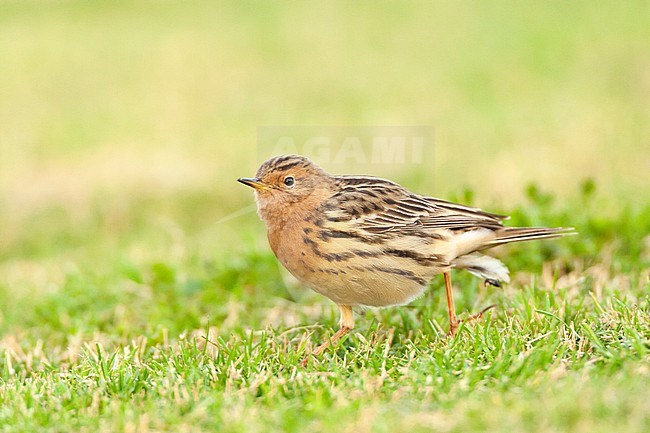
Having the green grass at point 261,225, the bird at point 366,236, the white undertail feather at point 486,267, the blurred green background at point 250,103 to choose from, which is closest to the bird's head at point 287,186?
the bird at point 366,236

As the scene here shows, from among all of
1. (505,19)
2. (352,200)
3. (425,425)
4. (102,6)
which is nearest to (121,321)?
(352,200)

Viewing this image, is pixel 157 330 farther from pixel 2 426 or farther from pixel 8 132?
pixel 8 132

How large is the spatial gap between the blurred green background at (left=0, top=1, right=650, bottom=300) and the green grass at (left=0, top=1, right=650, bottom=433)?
6 centimetres

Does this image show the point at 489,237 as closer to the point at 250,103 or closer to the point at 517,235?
the point at 517,235

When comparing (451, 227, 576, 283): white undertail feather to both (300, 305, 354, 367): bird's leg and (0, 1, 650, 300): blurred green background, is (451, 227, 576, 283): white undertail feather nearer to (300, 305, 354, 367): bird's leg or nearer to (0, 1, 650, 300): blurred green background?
(300, 305, 354, 367): bird's leg

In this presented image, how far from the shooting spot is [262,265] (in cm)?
831

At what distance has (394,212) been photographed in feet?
20.2

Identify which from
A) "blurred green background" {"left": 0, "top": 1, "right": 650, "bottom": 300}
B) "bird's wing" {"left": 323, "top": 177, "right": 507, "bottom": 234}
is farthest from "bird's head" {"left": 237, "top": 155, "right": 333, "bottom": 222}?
"blurred green background" {"left": 0, "top": 1, "right": 650, "bottom": 300}

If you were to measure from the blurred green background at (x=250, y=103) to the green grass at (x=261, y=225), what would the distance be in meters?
0.06

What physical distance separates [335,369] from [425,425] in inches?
46.2

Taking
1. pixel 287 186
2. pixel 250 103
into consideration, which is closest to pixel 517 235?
pixel 287 186

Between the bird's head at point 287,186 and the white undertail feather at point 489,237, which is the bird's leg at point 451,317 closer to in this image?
the white undertail feather at point 489,237

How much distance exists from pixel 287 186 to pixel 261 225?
516 cm

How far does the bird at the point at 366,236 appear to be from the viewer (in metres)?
5.82
